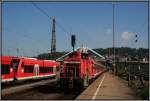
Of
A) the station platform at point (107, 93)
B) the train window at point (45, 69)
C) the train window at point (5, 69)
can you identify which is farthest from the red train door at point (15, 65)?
the train window at point (45, 69)

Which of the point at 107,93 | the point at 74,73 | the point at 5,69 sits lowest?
the point at 107,93

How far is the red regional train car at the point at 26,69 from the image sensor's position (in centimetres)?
3189

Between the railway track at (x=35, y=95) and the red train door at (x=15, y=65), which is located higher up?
the red train door at (x=15, y=65)

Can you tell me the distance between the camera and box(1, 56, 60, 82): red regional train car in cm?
3189

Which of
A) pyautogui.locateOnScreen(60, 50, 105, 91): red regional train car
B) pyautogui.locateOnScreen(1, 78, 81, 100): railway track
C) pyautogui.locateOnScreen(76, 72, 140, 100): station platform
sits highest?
pyautogui.locateOnScreen(60, 50, 105, 91): red regional train car

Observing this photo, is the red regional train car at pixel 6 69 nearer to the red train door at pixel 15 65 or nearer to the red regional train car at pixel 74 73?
the red train door at pixel 15 65

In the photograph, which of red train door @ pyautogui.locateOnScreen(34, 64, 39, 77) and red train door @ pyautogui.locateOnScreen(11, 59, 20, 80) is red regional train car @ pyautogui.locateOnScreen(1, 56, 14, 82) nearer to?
red train door @ pyautogui.locateOnScreen(11, 59, 20, 80)

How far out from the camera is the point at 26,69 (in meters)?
38.2

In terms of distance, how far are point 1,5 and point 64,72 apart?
12092 mm

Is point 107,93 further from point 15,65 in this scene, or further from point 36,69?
point 36,69

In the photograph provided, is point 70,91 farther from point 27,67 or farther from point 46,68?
point 46,68

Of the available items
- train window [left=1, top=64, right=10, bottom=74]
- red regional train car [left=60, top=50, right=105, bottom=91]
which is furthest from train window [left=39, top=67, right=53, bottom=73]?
red regional train car [left=60, top=50, right=105, bottom=91]

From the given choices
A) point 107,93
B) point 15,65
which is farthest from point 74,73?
point 15,65

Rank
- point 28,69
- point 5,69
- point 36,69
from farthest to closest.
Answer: point 36,69, point 28,69, point 5,69
